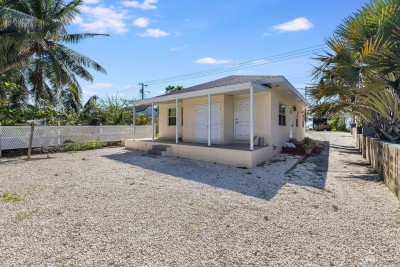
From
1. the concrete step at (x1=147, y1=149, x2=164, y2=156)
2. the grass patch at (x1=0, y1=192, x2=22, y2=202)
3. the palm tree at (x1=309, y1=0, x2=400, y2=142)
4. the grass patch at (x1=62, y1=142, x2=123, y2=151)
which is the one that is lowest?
the grass patch at (x1=0, y1=192, x2=22, y2=202)

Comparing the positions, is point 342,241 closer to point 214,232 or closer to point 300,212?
point 300,212

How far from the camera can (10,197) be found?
464cm

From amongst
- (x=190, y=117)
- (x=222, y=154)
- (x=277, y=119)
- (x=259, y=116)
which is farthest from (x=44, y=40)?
(x=277, y=119)

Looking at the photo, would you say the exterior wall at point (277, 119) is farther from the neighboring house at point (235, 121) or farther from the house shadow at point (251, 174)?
the house shadow at point (251, 174)

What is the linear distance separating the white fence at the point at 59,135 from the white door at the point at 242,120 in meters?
8.40

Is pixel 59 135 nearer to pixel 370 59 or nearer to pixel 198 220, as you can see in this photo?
pixel 198 220

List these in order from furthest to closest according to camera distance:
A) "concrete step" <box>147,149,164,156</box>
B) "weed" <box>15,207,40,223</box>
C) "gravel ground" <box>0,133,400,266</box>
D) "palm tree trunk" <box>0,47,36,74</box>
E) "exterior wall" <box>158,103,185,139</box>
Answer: "exterior wall" <box>158,103,185,139</box>
"palm tree trunk" <box>0,47,36,74</box>
"concrete step" <box>147,149,164,156</box>
"weed" <box>15,207,40,223</box>
"gravel ground" <box>0,133,400,266</box>

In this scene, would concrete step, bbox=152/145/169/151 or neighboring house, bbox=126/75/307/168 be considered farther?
concrete step, bbox=152/145/169/151

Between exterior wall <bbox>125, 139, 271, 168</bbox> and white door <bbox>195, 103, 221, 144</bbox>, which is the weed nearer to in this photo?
exterior wall <bbox>125, 139, 271, 168</bbox>

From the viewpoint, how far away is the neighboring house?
27.5 feet

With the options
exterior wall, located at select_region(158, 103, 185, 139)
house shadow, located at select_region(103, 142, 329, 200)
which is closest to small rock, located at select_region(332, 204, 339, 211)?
house shadow, located at select_region(103, 142, 329, 200)

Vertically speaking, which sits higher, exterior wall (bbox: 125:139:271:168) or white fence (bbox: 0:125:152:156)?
white fence (bbox: 0:125:152:156)

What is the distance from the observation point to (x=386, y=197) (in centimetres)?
473

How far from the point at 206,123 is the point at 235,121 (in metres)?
1.45
